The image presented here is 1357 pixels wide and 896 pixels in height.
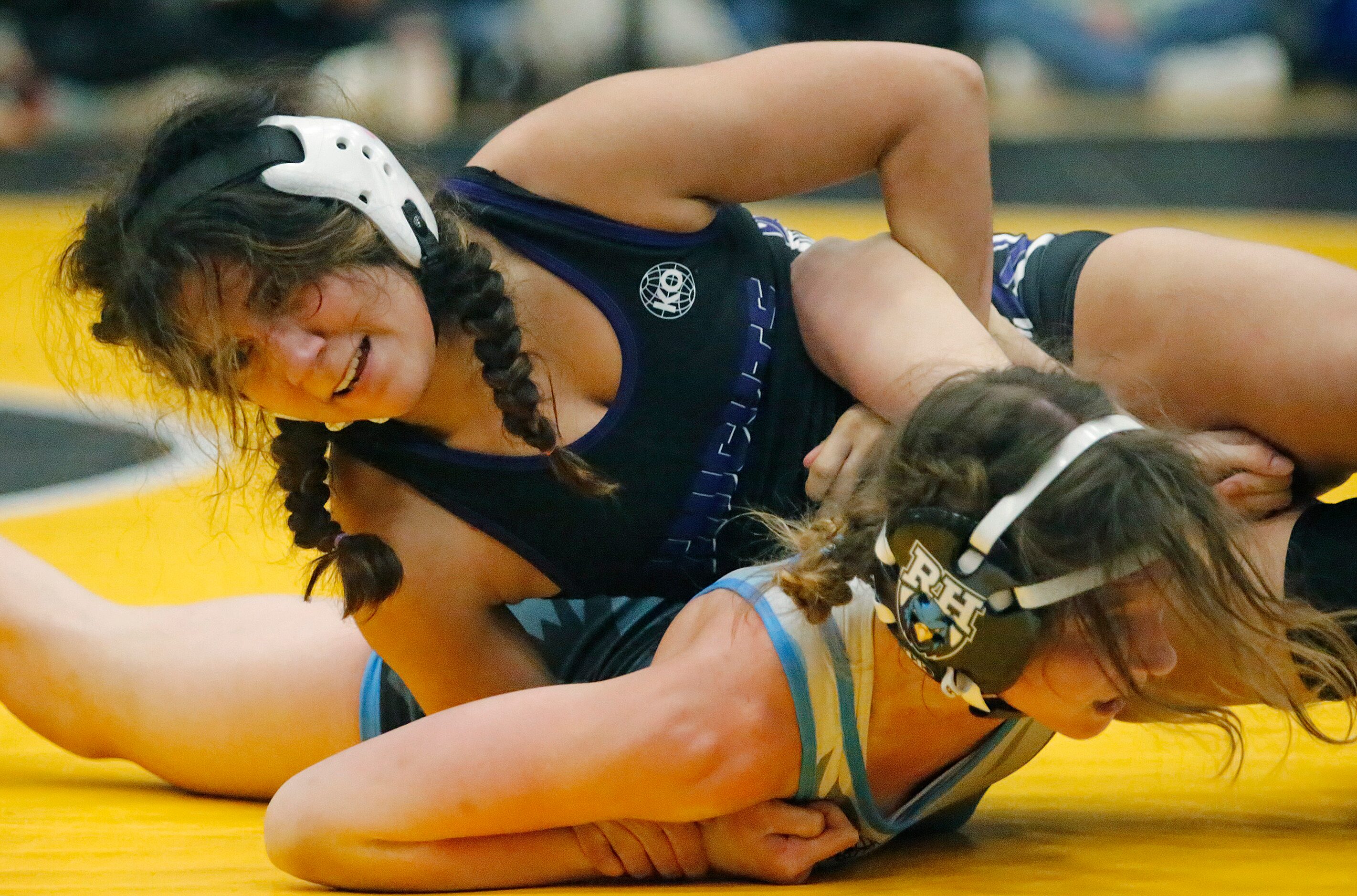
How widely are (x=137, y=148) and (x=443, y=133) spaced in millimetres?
7059

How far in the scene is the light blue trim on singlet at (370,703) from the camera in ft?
8.05

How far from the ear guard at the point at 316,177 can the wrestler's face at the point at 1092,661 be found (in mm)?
886

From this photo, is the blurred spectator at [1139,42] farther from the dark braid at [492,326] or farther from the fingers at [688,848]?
the fingers at [688,848]

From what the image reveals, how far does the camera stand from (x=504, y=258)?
7.45 feet

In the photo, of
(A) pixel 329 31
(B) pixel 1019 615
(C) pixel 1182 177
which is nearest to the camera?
(B) pixel 1019 615

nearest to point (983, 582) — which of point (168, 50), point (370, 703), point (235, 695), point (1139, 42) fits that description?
point (370, 703)

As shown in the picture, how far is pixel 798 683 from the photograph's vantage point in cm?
188

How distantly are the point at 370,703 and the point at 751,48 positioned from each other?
288 inches

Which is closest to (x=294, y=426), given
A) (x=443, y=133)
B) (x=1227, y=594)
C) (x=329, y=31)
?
(x=1227, y=594)

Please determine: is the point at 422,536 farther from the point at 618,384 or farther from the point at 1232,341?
the point at 1232,341

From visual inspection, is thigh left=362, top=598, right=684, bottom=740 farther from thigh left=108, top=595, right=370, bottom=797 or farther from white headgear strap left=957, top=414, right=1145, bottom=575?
white headgear strap left=957, top=414, right=1145, bottom=575

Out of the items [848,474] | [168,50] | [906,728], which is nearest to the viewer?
[906,728]

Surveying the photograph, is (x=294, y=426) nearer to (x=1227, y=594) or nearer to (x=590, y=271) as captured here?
(x=590, y=271)

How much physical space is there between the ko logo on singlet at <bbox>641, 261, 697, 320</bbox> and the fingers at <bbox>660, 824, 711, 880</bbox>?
26.3 inches
